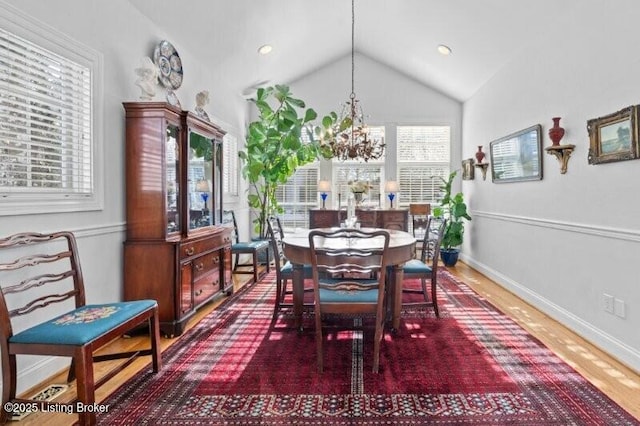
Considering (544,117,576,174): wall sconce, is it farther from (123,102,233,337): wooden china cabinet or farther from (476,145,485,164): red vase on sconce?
(123,102,233,337): wooden china cabinet

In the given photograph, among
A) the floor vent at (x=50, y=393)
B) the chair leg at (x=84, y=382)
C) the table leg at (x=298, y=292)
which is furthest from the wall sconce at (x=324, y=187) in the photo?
the chair leg at (x=84, y=382)

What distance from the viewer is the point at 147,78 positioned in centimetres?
304

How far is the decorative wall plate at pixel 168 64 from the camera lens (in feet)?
11.8

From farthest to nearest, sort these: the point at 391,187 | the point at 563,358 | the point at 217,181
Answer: the point at 391,187
the point at 217,181
the point at 563,358

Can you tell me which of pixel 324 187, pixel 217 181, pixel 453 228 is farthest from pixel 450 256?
pixel 217 181

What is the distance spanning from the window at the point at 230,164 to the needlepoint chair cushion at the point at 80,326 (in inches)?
131

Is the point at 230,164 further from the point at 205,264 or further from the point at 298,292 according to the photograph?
the point at 298,292

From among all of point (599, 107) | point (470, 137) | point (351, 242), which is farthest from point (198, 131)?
point (470, 137)

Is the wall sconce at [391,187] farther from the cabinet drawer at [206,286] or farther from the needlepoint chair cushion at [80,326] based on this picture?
the needlepoint chair cushion at [80,326]

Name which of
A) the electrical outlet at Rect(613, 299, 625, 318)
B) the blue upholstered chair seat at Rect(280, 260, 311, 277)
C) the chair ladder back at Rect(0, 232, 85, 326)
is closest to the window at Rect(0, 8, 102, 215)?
the chair ladder back at Rect(0, 232, 85, 326)

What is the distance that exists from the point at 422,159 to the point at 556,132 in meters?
3.43

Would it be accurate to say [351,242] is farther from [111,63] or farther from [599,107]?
[111,63]

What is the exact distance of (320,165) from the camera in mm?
6797

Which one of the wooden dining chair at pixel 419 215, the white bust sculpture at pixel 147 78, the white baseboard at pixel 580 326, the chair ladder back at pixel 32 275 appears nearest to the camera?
the chair ladder back at pixel 32 275
